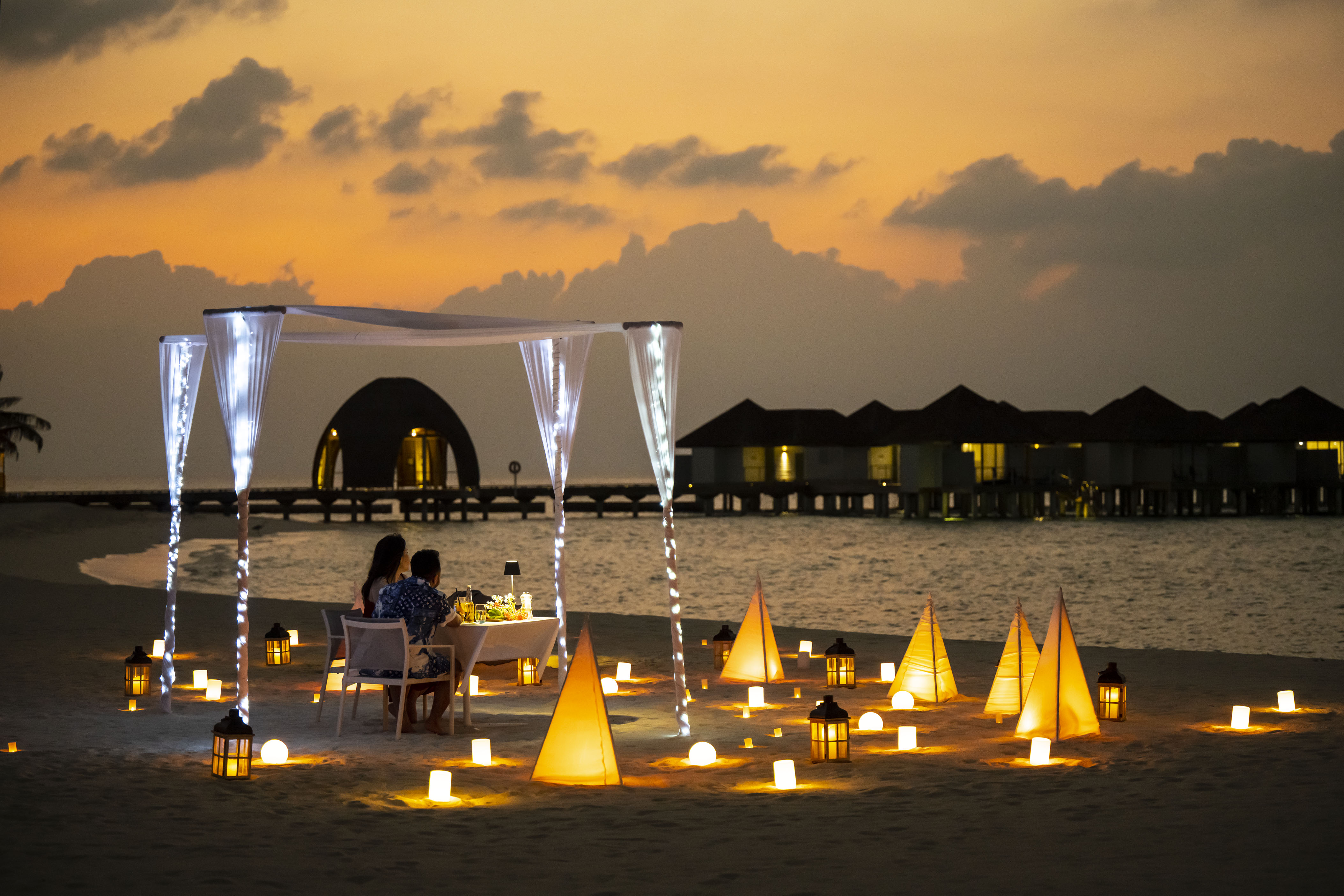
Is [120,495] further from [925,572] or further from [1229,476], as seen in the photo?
[1229,476]

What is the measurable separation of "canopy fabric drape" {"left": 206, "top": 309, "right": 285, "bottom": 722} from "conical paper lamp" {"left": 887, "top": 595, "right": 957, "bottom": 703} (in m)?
4.04

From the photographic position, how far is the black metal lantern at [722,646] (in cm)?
1022

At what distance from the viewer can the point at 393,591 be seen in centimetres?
734

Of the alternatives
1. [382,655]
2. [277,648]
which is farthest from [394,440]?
[382,655]

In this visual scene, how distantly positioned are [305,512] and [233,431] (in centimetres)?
5414

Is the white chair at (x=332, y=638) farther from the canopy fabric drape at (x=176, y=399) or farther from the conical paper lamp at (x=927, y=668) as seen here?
the conical paper lamp at (x=927, y=668)

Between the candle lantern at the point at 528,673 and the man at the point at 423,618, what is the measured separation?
1.93 metres

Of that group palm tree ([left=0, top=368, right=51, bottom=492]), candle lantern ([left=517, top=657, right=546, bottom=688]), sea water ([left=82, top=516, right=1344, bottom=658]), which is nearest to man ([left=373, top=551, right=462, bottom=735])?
candle lantern ([left=517, top=657, right=546, bottom=688])

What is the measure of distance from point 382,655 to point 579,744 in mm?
1564

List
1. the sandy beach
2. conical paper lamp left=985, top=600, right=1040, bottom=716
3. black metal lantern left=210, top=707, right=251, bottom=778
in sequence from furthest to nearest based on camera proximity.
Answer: conical paper lamp left=985, top=600, right=1040, bottom=716
black metal lantern left=210, top=707, right=251, bottom=778
the sandy beach

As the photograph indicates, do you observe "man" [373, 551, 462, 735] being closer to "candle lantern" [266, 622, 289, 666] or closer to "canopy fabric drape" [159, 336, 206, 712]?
"canopy fabric drape" [159, 336, 206, 712]

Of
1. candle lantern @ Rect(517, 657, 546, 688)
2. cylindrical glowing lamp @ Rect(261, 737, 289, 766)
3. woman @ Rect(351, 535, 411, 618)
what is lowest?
cylindrical glowing lamp @ Rect(261, 737, 289, 766)

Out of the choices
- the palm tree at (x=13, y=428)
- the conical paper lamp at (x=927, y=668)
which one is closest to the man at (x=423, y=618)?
the conical paper lamp at (x=927, y=668)

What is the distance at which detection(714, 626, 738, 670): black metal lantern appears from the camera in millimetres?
10219
